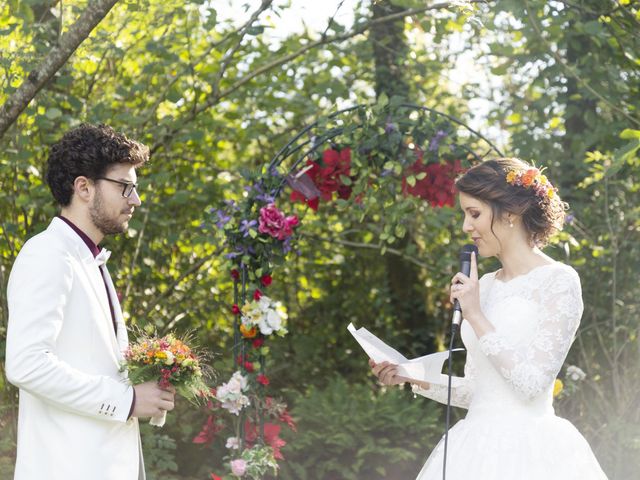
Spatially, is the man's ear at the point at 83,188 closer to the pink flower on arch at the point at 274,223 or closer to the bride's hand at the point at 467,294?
the bride's hand at the point at 467,294

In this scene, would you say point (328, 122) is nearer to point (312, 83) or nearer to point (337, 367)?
point (312, 83)

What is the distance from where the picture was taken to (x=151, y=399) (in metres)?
2.61

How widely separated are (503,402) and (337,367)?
475cm

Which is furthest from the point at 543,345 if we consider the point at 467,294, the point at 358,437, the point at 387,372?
the point at 358,437

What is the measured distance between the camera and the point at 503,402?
116 inches

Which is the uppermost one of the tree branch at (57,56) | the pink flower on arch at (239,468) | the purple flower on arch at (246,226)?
the tree branch at (57,56)

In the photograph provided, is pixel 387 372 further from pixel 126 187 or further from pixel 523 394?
pixel 126 187

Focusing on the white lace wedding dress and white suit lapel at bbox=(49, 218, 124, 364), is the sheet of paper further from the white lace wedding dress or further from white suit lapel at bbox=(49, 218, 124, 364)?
white suit lapel at bbox=(49, 218, 124, 364)

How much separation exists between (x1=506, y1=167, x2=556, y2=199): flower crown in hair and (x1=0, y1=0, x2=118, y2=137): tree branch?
184 cm

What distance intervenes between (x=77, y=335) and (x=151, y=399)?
0.28 meters

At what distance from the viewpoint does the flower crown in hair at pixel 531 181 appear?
2.98 m

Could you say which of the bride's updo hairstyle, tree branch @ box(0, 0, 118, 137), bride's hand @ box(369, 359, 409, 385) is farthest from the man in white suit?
tree branch @ box(0, 0, 118, 137)

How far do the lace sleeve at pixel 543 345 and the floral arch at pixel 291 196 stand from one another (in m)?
1.58

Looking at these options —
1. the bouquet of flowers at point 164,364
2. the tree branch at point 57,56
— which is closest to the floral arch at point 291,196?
the tree branch at point 57,56
